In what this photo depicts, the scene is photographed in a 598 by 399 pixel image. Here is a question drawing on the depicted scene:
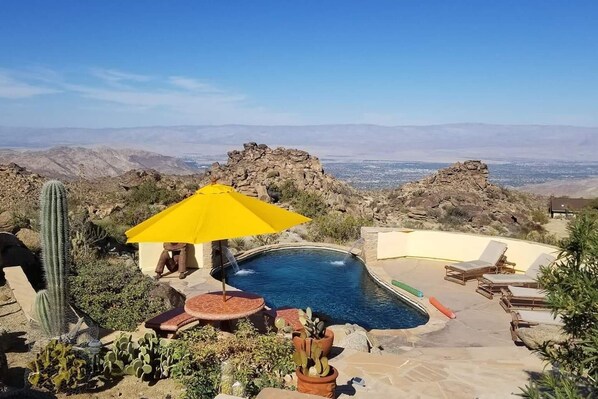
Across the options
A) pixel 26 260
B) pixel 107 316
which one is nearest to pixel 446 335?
pixel 107 316

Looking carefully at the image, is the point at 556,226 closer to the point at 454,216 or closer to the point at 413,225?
the point at 454,216

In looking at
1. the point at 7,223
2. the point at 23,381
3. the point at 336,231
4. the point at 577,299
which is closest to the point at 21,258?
the point at 7,223

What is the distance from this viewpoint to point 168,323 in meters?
7.34

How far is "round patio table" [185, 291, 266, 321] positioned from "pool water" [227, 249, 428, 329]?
323 centimetres

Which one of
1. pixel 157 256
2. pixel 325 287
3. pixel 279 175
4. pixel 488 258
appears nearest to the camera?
pixel 325 287

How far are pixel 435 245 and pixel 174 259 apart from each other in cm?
791

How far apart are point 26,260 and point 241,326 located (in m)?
6.81

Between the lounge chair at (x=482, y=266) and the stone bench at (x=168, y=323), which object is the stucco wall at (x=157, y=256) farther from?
the lounge chair at (x=482, y=266)

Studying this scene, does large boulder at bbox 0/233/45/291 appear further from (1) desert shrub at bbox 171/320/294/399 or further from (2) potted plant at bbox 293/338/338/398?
(2) potted plant at bbox 293/338/338/398

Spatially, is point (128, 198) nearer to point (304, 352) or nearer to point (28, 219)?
point (28, 219)

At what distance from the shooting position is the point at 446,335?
9.21 meters

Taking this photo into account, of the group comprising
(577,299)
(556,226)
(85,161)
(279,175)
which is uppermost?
(577,299)

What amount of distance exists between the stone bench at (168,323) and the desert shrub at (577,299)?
197 inches

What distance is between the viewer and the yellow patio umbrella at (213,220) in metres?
6.40
